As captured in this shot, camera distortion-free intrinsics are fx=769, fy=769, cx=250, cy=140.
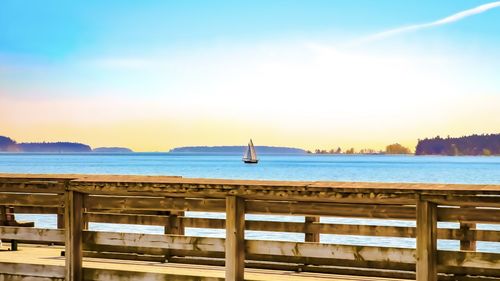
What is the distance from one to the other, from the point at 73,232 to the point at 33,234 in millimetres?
936

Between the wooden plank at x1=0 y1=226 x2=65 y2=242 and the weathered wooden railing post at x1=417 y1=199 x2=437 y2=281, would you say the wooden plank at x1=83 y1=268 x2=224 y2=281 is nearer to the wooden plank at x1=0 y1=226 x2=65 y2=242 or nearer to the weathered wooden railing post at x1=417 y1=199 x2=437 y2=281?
the wooden plank at x1=0 y1=226 x2=65 y2=242

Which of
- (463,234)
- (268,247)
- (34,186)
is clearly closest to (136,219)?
(34,186)

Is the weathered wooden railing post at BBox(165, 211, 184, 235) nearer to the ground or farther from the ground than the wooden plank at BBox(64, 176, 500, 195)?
nearer to the ground

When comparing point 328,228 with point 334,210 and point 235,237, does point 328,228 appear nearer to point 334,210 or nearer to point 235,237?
point 334,210

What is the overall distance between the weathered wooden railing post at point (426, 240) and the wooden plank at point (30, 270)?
4.16 metres

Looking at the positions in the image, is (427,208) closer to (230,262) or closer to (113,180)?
(230,262)

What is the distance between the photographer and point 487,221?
754 cm

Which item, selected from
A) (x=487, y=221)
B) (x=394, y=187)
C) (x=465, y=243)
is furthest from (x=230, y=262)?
(x=465, y=243)

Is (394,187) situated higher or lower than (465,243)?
higher

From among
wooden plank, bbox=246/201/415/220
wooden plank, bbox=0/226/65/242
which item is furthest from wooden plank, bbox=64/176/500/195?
wooden plank, bbox=0/226/65/242

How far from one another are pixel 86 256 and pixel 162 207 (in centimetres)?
321

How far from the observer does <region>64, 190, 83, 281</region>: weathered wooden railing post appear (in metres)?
8.69

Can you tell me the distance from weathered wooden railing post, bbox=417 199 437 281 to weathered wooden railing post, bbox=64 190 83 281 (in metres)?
3.82

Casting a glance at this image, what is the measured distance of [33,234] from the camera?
940 centimetres
